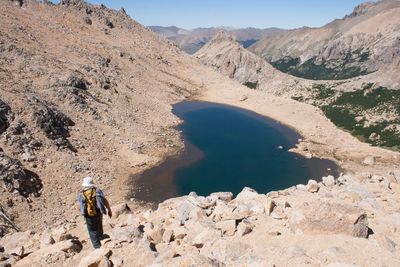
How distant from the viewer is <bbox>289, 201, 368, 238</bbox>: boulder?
16250 mm

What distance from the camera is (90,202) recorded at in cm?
1473

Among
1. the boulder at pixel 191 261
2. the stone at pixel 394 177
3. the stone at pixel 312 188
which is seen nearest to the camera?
the boulder at pixel 191 261

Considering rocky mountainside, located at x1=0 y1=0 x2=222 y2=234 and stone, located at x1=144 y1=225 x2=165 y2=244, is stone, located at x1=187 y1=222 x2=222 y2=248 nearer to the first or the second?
stone, located at x1=144 y1=225 x2=165 y2=244

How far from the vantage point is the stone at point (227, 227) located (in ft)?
57.8

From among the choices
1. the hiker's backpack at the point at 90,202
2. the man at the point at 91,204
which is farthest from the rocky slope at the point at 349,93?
the hiker's backpack at the point at 90,202

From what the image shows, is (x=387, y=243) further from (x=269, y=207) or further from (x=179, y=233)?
(x=179, y=233)

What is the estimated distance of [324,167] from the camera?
49.4 meters

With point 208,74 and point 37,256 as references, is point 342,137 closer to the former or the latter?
point 208,74

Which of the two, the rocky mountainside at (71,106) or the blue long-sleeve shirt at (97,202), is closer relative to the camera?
→ the blue long-sleeve shirt at (97,202)

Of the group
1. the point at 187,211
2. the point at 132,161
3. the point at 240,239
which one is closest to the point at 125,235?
the point at 240,239

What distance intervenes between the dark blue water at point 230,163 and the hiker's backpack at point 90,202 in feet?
76.3

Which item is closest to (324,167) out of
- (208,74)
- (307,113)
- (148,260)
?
(307,113)

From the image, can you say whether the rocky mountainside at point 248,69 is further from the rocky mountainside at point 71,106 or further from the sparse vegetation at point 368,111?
the rocky mountainside at point 71,106

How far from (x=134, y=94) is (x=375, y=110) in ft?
152
